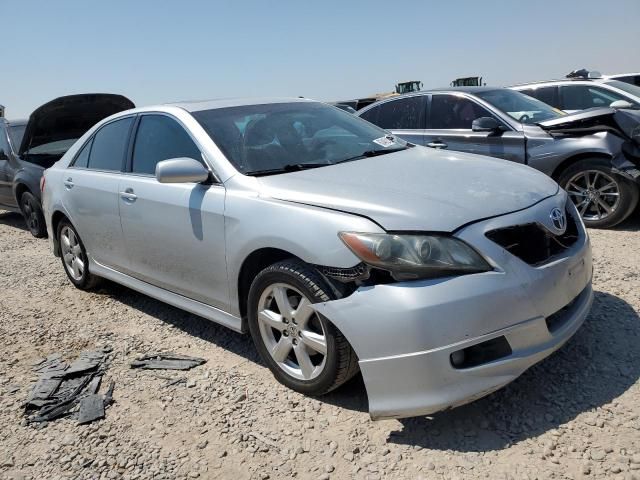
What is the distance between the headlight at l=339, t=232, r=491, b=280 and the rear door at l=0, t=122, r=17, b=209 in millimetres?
7806

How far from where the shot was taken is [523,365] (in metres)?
2.48

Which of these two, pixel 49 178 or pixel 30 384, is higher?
pixel 49 178

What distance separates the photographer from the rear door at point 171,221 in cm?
329

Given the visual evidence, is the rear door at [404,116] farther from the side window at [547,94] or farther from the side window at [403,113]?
the side window at [547,94]

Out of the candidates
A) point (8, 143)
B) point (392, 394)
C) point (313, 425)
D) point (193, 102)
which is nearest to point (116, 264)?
point (193, 102)

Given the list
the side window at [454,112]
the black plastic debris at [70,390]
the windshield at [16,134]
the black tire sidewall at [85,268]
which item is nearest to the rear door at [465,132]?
the side window at [454,112]

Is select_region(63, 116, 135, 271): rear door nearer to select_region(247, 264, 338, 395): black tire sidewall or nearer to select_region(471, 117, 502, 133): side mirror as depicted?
select_region(247, 264, 338, 395): black tire sidewall

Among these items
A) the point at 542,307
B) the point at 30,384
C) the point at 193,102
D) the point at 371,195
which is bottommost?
the point at 30,384

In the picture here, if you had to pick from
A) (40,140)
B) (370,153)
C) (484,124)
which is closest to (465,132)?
(484,124)

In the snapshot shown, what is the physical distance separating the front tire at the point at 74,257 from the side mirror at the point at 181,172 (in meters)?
2.07

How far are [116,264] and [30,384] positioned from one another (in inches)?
45.7

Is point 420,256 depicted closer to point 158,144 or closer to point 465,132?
point 158,144

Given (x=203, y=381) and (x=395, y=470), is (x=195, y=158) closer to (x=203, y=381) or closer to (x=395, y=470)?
(x=203, y=381)

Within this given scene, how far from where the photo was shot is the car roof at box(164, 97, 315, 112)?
3.86 m
